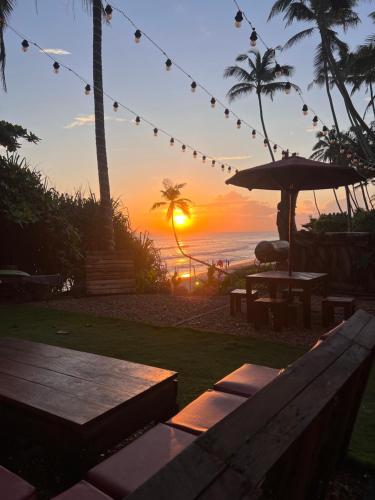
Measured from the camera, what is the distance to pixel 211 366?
173 inches

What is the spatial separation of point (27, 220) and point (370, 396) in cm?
843

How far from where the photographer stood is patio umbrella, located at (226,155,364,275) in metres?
6.17

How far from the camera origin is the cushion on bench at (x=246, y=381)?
2.46m

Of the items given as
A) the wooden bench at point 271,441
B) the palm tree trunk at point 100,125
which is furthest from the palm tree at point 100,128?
the wooden bench at point 271,441

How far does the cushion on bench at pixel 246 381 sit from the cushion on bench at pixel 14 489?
1.31 m

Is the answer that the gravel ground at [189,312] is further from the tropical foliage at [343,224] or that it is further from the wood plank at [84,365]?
the tropical foliage at [343,224]

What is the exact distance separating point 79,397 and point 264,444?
5.12ft

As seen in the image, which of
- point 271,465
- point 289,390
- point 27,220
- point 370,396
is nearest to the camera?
→ point 271,465

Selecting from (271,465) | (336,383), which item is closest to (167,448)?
(336,383)

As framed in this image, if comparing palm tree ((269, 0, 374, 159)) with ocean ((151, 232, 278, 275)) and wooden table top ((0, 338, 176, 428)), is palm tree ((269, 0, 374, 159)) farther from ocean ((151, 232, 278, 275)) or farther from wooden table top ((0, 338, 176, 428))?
wooden table top ((0, 338, 176, 428))

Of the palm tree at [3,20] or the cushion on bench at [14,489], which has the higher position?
the palm tree at [3,20]

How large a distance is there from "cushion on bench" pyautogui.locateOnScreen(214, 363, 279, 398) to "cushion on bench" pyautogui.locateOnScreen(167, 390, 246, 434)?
0.25ft

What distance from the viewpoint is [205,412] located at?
7.06ft

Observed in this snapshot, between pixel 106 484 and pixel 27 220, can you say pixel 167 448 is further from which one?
pixel 27 220
